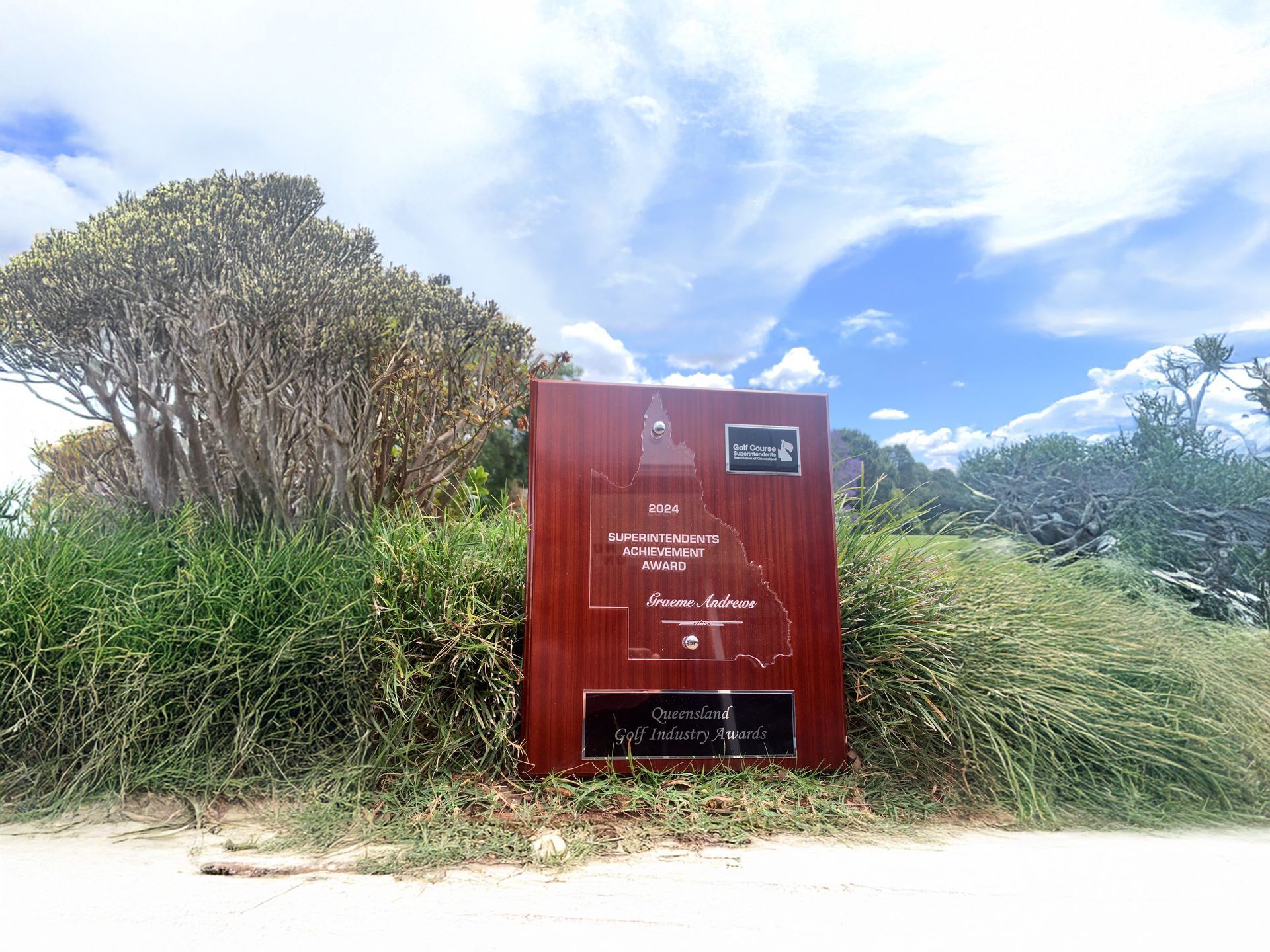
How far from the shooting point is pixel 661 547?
372 cm

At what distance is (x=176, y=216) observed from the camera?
5.64m

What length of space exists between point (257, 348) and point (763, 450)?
3688 millimetres

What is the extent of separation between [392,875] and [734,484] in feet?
7.18

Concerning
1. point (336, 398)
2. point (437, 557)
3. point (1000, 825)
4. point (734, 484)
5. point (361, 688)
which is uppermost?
point (336, 398)

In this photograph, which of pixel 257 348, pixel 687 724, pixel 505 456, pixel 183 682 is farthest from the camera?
pixel 505 456

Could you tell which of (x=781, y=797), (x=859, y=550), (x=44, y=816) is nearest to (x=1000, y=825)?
(x=781, y=797)

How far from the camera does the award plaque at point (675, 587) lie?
11.8 ft

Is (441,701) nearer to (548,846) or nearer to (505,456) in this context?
(548,846)

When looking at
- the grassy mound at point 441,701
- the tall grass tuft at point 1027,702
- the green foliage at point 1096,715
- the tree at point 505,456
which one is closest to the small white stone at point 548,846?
the grassy mound at point 441,701

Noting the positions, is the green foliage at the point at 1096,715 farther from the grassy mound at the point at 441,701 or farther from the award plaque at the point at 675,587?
the award plaque at the point at 675,587

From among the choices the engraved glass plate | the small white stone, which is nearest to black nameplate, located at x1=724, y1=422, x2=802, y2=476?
the engraved glass plate

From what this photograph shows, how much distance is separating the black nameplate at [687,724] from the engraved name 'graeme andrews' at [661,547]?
58 cm

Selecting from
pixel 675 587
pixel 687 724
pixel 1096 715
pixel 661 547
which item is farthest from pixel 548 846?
pixel 1096 715

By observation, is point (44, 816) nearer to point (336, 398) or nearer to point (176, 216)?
point (336, 398)
